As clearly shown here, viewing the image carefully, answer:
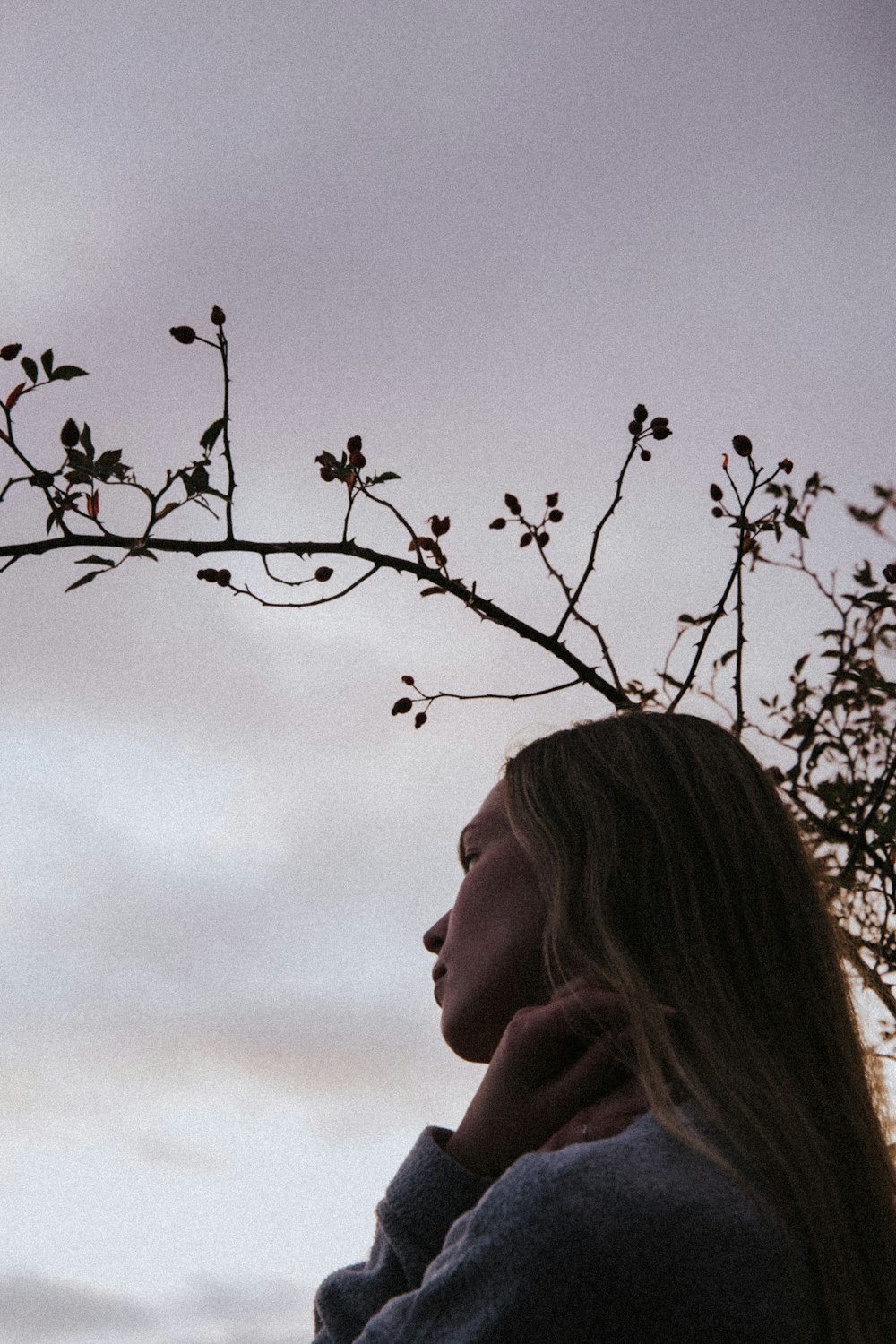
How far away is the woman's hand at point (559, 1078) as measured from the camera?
1.63 m

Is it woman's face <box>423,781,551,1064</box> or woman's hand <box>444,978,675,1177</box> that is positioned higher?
woman's face <box>423,781,551,1064</box>

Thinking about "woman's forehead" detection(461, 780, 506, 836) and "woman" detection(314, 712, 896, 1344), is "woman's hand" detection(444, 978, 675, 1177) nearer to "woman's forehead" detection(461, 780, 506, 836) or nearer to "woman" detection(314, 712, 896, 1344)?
"woman" detection(314, 712, 896, 1344)

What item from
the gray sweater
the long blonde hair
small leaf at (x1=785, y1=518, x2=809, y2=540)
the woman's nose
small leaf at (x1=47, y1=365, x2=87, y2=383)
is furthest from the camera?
small leaf at (x1=785, y1=518, x2=809, y2=540)

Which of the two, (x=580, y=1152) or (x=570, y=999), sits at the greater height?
(x=570, y=999)

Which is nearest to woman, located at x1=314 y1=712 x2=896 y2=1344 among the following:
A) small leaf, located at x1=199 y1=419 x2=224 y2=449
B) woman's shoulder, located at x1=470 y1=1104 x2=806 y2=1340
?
woman's shoulder, located at x1=470 y1=1104 x2=806 y2=1340

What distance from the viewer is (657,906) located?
6.30ft

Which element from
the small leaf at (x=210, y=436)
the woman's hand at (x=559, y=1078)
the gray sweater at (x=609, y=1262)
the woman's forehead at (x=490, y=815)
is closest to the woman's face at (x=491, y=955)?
the woman's forehead at (x=490, y=815)

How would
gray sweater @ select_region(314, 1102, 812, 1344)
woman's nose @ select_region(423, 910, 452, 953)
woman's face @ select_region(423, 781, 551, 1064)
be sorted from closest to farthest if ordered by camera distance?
gray sweater @ select_region(314, 1102, 812, 1344) → woman's face @ select_region(423, 781, 551, 1064) → woman's nose @ select_region(423, 910, 452, 953)

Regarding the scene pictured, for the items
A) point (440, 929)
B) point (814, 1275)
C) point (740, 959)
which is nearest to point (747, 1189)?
point (814, 1275)

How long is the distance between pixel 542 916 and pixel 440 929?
0.28m

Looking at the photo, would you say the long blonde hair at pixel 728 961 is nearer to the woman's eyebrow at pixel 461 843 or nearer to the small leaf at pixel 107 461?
the woman's eyebrow at pixel 461 843

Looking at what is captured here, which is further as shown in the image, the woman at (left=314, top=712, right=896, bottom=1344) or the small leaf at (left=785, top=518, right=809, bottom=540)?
the small leaf at (left=785, top=518, right=809, bottom=540)

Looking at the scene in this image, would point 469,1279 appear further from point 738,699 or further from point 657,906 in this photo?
point 738,699

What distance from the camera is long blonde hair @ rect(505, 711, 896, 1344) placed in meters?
1.49
